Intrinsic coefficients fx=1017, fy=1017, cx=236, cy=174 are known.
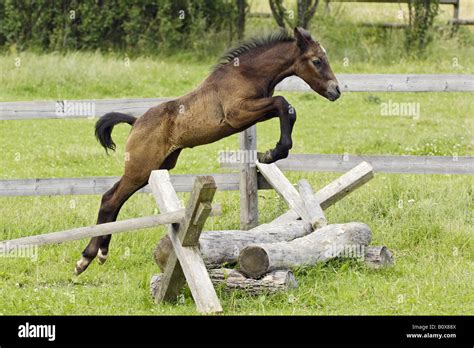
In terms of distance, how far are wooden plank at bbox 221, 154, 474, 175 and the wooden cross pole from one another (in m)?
2.92

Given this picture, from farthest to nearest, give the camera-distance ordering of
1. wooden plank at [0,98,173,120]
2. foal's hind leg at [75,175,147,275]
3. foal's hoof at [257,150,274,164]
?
1. wooden plank at [0,98,173,120]
2. foal's hind leg at [75,175,147,275]
3. foal's hoof at [257,150,274,164]

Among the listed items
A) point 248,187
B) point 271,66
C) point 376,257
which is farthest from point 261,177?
point 271,66

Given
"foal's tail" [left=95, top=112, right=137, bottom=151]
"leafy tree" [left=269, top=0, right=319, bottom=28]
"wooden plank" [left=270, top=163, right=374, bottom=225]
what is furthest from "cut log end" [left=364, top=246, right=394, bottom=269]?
"leafy tree" [left=269, top=0, right=319, bottom=28]

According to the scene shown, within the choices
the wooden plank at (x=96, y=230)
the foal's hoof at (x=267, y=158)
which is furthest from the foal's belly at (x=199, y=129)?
the wooden plank at (x=96, y=230)

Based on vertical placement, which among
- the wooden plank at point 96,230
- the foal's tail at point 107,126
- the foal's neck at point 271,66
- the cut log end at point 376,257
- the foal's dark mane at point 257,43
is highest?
the foal's dark mane at point 257,43

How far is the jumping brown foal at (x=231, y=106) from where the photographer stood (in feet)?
26.3

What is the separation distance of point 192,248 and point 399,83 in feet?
13.2

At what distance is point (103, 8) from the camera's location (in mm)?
20797

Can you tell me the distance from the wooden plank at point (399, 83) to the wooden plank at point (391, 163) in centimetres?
71

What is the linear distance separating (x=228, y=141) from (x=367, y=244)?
6493mm

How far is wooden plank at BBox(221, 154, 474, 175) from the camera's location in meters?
10.4

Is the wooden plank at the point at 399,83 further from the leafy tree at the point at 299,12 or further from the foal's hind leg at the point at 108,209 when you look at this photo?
the leafy tree at the point at 299,12

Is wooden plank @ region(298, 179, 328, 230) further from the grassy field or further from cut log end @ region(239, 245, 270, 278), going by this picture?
cut log end @ region(239, 245, 270, 278)

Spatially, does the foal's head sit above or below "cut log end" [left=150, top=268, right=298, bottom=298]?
above
